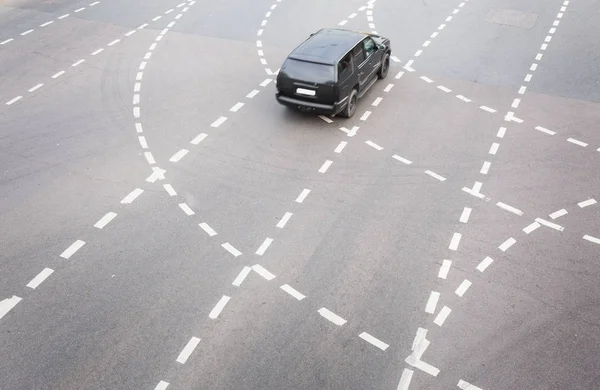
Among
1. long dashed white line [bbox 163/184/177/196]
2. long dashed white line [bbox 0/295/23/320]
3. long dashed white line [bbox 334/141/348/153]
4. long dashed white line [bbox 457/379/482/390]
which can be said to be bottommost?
long dashed white line [bbox 334/141/348/153]

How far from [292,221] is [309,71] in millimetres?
4407

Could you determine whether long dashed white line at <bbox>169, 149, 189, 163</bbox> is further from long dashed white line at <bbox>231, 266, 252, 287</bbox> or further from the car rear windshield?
long dashed white line at <bbox>231, 266, 252, 287</bbox>

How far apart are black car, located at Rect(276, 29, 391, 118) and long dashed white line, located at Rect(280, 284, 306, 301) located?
540cm

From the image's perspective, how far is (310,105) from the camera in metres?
13.1

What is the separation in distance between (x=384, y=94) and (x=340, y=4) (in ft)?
25.3

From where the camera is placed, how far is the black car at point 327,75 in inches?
505

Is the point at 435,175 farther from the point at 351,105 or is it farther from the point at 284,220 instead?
the point at 284,220

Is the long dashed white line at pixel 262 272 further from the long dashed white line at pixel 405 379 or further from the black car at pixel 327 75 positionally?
the black car at pixel 327 75

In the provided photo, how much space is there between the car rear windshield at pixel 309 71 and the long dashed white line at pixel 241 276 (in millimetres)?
5467

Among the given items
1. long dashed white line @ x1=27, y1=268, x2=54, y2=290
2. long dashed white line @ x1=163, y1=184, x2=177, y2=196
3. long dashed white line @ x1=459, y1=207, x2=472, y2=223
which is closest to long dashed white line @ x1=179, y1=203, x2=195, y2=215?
long dashed white line @ x1=163, y1=184, x2=177, y2=196

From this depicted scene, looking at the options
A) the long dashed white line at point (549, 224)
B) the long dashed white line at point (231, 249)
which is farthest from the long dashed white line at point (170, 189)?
the long dashed white line at point (549, 224)

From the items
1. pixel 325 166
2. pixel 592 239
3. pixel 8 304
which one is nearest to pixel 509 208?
pixel 592 239

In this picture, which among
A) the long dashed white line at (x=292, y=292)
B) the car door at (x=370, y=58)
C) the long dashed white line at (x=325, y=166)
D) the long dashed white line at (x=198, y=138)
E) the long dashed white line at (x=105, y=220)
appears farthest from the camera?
the car door at (x=370, y=58)

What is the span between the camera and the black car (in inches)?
505
